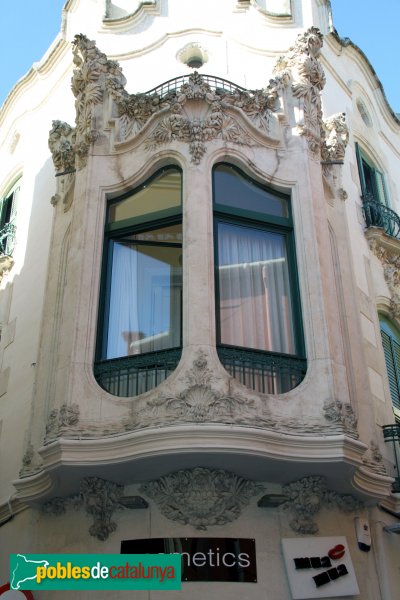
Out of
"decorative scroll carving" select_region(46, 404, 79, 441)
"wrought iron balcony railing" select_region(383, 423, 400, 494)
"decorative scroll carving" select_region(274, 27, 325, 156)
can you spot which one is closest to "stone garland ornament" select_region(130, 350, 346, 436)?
"decorative scroll carving" select_region(46, 404, 79, 441)

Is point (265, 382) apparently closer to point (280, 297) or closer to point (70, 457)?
point (280, 297)

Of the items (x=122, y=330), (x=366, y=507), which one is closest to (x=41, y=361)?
(x=122, y=330)

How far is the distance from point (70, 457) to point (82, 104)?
21.1ft

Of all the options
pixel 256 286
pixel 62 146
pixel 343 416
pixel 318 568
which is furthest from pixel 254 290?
pixel 62 146

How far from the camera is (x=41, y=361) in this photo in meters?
12.1

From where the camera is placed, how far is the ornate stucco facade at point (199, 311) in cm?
987

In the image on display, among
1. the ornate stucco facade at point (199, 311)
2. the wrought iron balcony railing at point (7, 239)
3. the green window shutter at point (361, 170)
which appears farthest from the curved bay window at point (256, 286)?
the wrought iron balcony railing at point (7, 239)

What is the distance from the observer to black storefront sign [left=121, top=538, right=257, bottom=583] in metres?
9.61

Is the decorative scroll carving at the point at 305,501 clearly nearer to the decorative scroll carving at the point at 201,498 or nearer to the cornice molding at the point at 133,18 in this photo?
the decorative scroll carving at the point at 201,498

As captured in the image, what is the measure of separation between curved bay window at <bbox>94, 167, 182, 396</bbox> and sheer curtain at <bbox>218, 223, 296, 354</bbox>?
2.31 ft

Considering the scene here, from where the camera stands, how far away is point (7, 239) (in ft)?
53.5

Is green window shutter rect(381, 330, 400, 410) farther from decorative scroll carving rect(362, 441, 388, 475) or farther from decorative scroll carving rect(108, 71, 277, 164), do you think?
decorative scroll carving rect(108, 71, 277, 164)

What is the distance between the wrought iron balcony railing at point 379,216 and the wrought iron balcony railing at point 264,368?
5297 mm

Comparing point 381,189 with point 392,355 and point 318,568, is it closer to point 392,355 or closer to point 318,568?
point 392,355
